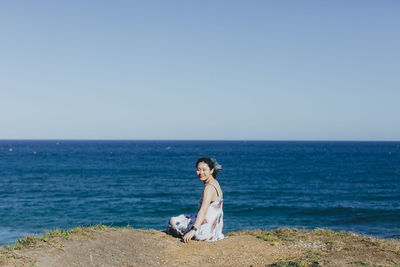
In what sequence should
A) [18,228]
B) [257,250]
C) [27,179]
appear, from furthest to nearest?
[27,179] → [18,228] → [257,250]

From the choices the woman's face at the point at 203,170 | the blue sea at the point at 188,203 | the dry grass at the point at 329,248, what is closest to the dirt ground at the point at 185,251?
the dry grass at the point at 329,248

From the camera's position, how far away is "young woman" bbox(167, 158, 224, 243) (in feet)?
27.0

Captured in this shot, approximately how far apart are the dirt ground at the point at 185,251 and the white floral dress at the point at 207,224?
0.21 metres

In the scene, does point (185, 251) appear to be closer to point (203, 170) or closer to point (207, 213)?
point (207, 213)

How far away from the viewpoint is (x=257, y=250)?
26.3 feet

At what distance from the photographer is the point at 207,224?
27.6ft

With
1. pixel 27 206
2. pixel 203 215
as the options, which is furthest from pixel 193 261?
pixel 27 206

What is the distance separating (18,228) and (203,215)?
55.9ft

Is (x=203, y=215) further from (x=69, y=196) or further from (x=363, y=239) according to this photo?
(x=69, y=196)

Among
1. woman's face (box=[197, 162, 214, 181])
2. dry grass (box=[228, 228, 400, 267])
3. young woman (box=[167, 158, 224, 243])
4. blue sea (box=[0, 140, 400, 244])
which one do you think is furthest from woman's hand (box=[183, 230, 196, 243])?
blue sea (box=[0, 140, 400, 244])

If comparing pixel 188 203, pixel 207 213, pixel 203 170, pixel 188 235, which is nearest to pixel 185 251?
pixel 188 235

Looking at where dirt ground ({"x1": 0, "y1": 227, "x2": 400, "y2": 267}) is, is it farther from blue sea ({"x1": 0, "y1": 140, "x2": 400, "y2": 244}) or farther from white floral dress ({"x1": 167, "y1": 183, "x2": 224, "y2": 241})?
blue sea ({"x1": 0, "y1": 140, "x2": 400, "y2": 244})

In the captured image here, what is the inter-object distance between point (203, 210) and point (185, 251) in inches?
38.4

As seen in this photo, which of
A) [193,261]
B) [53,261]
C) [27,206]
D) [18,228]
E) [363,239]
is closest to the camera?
[53,261]
